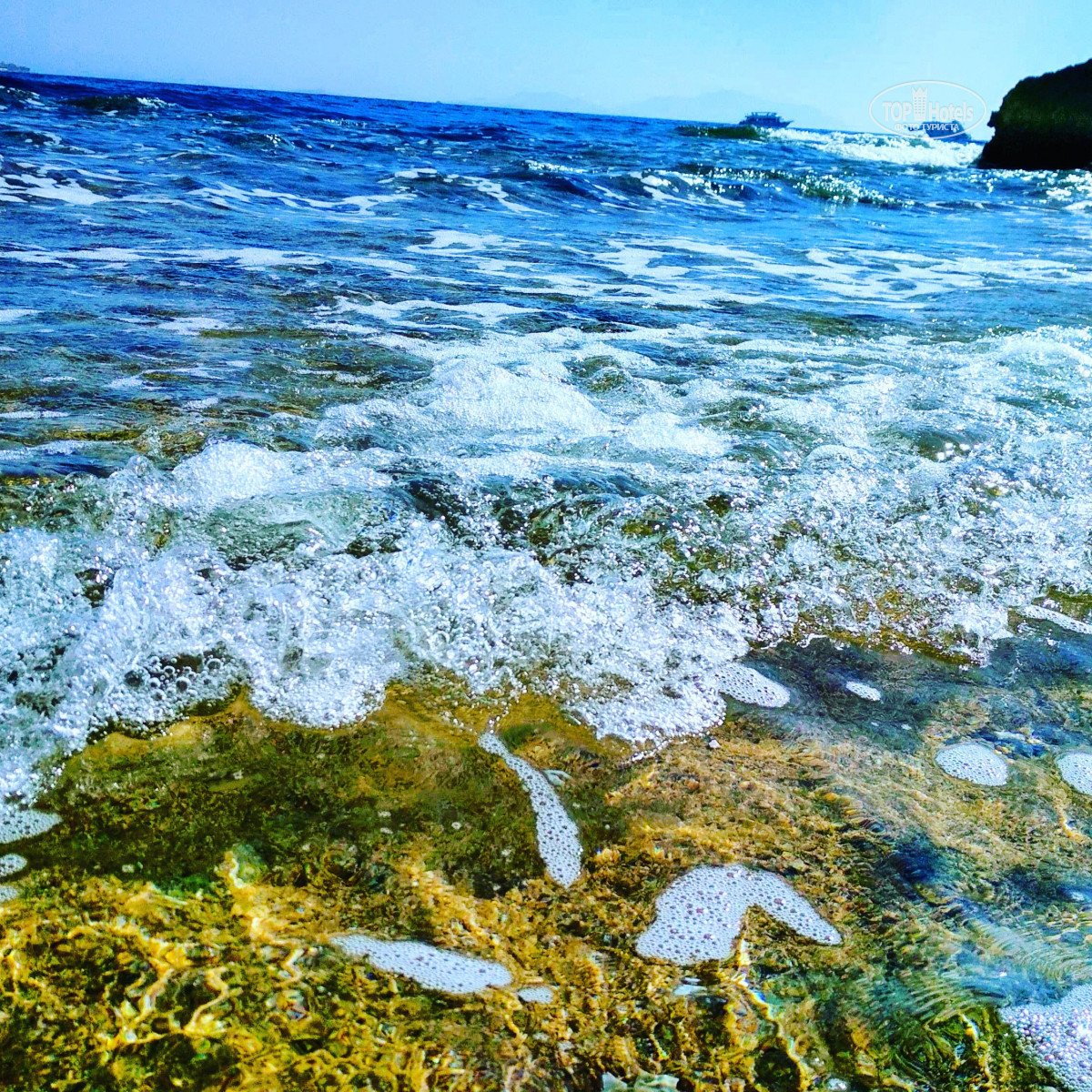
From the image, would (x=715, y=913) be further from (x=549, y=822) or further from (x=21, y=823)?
(x=21, y=823)

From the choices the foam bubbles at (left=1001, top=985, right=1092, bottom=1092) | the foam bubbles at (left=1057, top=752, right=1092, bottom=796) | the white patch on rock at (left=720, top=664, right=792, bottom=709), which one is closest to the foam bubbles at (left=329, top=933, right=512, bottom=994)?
the foam bubbles at (left=1001, top=985, right=1092, bottom=1092)

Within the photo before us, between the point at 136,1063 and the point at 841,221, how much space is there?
46.9 ft

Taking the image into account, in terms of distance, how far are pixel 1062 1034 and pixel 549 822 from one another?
0.84 m

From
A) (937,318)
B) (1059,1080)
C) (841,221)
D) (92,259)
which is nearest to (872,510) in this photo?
(1059,1080)

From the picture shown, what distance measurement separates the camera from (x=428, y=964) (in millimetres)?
1202

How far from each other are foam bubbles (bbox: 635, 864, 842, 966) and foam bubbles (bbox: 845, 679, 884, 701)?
0.68 metres

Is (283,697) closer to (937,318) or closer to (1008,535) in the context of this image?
(1008,535)

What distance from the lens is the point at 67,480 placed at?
2.45 m

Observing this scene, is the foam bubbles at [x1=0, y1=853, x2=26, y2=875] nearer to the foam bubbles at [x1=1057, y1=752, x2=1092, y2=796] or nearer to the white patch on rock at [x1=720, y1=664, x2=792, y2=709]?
the white patch on rock at [x1=720, y1=664, x2=792, y2=709]

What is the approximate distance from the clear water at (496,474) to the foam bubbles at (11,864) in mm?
167

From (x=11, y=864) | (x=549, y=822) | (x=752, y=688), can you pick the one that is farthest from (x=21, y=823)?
(x=752, y=688)

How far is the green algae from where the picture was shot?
1.07 metres

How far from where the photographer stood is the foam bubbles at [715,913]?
1.26 m

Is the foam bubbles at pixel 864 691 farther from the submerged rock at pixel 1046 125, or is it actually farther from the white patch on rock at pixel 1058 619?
the submerged rock at pixel 1046 125
